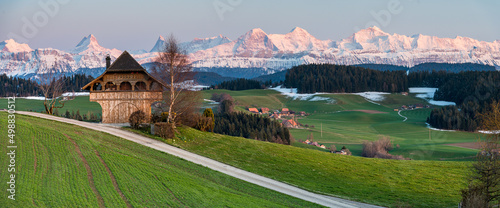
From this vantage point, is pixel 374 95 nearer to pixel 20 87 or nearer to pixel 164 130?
pixel 20 87

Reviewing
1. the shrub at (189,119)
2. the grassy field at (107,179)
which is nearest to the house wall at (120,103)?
the shrub at (189,119)

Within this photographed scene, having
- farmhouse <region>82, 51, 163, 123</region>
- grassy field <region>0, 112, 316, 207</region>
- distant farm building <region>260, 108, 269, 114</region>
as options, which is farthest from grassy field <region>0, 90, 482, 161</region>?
farmhouse <region>82, 51, 163, 123</region>

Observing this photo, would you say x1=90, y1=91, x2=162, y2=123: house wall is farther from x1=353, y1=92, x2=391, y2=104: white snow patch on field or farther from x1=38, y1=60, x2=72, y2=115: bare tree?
x1=353, y1=92, x2=391, y2=104: white snow patch on field

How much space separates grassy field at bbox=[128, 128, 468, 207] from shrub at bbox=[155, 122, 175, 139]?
0.67m

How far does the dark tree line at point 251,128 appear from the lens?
83481 millimetres

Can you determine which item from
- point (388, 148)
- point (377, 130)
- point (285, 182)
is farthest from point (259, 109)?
point (285, 182)

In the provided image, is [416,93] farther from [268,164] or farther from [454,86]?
[268,164]

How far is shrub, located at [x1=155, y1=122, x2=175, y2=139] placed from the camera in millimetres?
33500

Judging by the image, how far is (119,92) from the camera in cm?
3775

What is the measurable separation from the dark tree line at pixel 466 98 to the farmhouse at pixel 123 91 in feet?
293

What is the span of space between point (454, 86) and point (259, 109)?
3414 inches

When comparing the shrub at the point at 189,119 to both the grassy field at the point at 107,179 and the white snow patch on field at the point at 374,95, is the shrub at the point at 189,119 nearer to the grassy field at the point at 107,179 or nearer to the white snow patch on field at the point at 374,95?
the grassy field at the point at 107,179

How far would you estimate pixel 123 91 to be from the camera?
37.8 metres

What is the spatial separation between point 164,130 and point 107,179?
15.2 m
